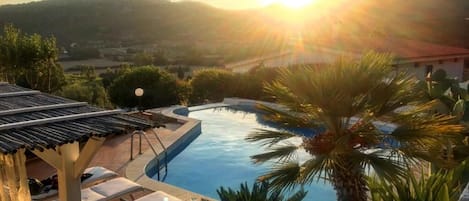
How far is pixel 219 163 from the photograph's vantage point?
12.7 m

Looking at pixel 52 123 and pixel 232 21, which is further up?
pixel 232 21

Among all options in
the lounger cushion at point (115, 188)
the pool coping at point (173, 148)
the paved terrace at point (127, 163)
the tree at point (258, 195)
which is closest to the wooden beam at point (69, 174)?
the tree at point (258, 195)

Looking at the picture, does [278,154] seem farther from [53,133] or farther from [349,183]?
[53,133]

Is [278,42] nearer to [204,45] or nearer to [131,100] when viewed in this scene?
[131,100]

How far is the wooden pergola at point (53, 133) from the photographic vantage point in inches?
155

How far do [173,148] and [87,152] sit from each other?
27.4ft

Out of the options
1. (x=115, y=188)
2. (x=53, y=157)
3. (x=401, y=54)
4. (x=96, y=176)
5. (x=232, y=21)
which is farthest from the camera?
(x=232, y=21)

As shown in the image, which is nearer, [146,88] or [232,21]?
[146,88]

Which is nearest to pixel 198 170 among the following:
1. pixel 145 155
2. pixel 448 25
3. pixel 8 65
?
pixel 145 155

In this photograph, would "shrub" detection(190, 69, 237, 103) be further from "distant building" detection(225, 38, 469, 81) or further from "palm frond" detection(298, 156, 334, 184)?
"palm frond" detection(298, 156, 334, 184)

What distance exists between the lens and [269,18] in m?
39.8

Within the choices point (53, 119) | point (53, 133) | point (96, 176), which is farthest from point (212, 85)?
point (53, 133)

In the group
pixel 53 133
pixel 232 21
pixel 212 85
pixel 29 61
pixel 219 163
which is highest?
pixel 232 21

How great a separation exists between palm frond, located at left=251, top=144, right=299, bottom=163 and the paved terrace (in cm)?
231
